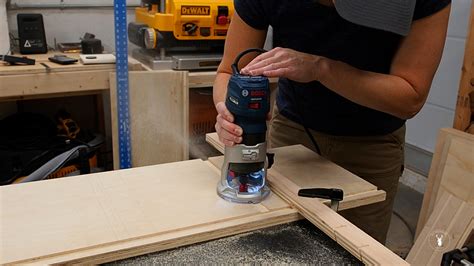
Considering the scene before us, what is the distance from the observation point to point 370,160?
1220 millimetres

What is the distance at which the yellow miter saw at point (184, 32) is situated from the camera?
2.02 metres

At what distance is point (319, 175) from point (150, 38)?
1249 mm

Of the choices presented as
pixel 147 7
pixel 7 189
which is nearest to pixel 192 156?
pixel 147 7

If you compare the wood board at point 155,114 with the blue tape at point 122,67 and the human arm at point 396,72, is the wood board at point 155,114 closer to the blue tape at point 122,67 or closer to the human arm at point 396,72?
the blue tape at point 122,67

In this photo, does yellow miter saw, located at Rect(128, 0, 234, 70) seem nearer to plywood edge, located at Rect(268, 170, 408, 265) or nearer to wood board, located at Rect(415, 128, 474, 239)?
wood board, located at Rect(415, 128, 474, 239)

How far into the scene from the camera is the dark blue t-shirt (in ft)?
3.51

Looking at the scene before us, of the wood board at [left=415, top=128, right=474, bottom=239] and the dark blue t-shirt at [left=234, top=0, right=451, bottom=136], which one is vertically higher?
the dark blue t-shirt at [left=234, top=0, right=451, bottom=136]

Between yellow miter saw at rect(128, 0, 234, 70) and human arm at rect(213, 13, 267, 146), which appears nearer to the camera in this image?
human arm at rect(213, 13, 267, 146)

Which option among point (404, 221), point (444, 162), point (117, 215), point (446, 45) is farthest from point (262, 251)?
point (446, 45)

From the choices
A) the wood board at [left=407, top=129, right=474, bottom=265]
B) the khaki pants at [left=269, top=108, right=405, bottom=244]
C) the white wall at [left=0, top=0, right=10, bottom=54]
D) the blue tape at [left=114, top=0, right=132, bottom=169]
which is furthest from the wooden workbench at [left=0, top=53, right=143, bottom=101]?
the wood board at [left=407, top=129, right=474, bottom=265]

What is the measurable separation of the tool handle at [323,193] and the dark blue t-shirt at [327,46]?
0.29m

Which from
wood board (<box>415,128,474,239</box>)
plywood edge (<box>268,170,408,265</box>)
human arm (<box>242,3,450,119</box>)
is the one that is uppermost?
human arm (<box>242,3,450,119</box>)

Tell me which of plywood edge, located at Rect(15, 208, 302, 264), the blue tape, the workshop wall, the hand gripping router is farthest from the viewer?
the workshop wall

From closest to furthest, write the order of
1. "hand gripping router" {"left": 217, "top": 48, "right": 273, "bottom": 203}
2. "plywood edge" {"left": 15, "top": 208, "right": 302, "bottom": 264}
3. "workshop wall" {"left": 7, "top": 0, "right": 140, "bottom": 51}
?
1. "plywood edge" {"left": 15, "top": 208, "right": 302, "bottom": 264}
2. "hand gripping router" {"left": 217, "top": 48, "right": 273, "bottom": 203}
3. "workshop wall" {"left": 7, "top": 0, "right": 140, "bottom": 51}
